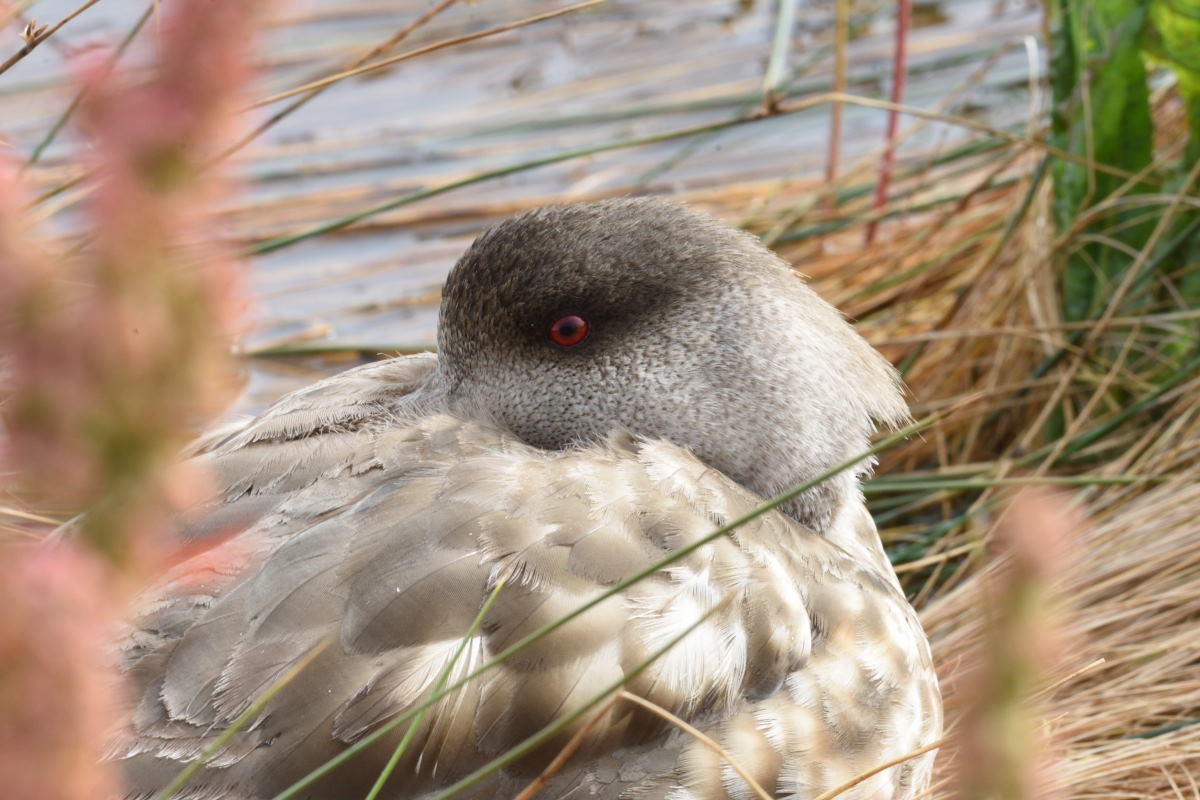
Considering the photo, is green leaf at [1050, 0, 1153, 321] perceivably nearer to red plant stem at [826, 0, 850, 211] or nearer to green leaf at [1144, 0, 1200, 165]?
green leaf at [1144, 0, 1200, 165]

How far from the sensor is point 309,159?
13.7 feet

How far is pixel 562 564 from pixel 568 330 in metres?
0.40

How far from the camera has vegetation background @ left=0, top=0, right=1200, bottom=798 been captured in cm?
38

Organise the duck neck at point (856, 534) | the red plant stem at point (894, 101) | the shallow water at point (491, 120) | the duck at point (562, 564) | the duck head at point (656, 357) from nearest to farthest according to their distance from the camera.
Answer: the duck at point (562, 564), the duck head at point (656, 357), the duck neck at point (856, 534), the red plant stem at point (894, 101), the shallow water at point (491, 120)

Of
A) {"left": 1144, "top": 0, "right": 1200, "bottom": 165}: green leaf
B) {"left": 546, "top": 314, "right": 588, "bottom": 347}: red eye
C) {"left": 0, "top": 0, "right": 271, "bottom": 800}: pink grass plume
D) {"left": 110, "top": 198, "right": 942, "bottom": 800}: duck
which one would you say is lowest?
{"left": 110, "top": 198, "right": 942, "bottom": 800}: duck

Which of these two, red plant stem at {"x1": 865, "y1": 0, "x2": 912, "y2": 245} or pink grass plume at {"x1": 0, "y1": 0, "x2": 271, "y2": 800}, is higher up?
pink grass plume at {"x1": 0, "y1": 0, "x2": 271, "y2": 800}

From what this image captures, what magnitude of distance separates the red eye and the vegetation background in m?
0.37

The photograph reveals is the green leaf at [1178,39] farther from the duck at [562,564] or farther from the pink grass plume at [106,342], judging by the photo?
the pink grass plume at [106,342]

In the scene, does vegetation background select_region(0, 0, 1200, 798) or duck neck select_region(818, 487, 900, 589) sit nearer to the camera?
vegetation background select_region(0, 0, 1200, 798)

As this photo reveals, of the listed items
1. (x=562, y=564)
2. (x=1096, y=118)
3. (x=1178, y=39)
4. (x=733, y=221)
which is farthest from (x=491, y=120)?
(x=562, y=564)

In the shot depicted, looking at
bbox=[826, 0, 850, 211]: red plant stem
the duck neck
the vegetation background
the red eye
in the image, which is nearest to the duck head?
the red eye

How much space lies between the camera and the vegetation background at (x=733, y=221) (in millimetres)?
380

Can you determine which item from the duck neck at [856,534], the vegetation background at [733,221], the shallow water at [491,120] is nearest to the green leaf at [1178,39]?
the vegetation background at [733,221]

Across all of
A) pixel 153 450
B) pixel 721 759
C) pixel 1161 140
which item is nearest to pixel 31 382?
pixel 153 450
